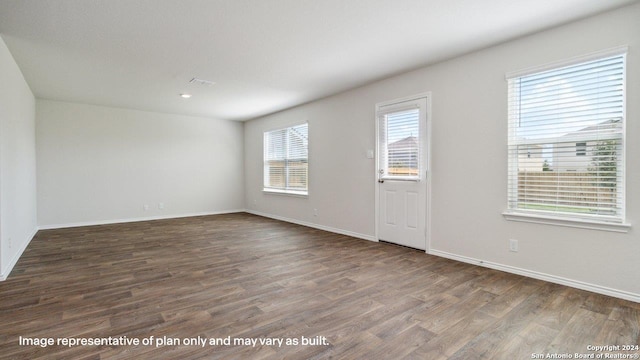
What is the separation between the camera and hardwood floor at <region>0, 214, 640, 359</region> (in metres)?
1.96

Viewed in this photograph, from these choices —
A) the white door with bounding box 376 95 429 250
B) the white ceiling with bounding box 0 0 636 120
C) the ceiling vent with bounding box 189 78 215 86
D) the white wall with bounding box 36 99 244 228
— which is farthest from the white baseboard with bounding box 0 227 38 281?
the white door with bounding box 376 95 429 250

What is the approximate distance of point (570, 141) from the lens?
116 inches

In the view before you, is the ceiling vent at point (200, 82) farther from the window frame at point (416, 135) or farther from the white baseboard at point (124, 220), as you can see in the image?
the white baseboard at point (124, 220)

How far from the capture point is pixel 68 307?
253 centimetres

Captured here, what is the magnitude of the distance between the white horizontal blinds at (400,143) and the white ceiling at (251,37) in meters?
0.62

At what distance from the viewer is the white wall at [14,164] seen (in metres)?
3.28

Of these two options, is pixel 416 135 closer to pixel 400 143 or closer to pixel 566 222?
pixel 400 143

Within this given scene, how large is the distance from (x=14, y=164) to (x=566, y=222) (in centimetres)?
615

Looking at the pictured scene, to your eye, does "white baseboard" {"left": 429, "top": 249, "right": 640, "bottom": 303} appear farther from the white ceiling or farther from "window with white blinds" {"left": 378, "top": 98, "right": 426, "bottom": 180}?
the white ceiling

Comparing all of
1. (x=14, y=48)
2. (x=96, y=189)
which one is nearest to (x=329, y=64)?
(x=14, y=48)

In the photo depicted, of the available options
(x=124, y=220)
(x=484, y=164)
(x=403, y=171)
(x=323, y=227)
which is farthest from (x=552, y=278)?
(x=124, y=220)

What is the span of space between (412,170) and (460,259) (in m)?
1.30

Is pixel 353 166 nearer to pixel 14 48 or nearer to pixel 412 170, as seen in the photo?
pixel 412 170

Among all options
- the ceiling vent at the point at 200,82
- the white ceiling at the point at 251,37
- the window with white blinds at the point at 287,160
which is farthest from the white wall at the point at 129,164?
the ceiling vent at the point at 200,82
